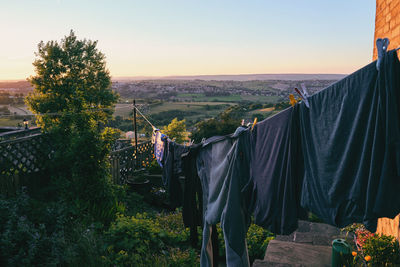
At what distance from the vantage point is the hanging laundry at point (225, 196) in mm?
2318

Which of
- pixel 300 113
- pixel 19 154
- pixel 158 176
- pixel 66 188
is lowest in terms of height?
pixel 158 176

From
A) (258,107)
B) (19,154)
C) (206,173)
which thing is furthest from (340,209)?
(258,107)

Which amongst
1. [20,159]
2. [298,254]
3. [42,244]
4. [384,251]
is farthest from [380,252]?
[20,159]

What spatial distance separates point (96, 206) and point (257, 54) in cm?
1341

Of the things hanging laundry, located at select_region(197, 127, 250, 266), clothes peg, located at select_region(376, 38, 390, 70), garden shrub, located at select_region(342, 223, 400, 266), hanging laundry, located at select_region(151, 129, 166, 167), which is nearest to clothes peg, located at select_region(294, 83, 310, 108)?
clothes peg, located at select_region(376, 38, 390, 70)

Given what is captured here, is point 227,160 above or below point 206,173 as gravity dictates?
above

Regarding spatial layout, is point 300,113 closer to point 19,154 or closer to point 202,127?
point 19,154

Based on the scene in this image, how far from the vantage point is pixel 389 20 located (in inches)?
120

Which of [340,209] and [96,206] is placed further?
[96,206]

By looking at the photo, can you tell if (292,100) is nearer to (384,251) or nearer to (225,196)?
(225,196)

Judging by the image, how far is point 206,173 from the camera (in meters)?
2.90

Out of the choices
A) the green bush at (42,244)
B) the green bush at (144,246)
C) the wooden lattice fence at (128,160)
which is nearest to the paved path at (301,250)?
the green bush at (144,246)

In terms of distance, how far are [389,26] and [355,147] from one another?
215cm

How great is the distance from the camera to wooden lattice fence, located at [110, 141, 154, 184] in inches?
332
